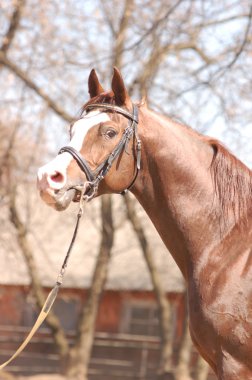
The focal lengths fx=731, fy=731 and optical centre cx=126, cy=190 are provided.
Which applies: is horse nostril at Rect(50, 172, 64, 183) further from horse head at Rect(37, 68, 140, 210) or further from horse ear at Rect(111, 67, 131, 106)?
horse ear at Rect(111, 67, 131, 106)

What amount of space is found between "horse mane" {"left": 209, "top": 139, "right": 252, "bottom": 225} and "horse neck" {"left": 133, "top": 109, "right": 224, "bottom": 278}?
0.05m

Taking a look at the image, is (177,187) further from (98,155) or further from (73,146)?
(73,146)

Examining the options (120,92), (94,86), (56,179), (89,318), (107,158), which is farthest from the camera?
(89,318)

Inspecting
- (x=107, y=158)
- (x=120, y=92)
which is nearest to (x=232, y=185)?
(x=107, y=158)

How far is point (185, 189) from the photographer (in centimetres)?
470

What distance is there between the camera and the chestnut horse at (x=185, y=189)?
4301 millimetres

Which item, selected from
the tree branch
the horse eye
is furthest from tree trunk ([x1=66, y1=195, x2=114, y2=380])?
the horse eye

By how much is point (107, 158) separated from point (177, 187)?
0.49 m

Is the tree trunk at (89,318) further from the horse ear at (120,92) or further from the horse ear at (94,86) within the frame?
the horse ear at (120,92)

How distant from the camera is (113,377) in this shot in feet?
61.9

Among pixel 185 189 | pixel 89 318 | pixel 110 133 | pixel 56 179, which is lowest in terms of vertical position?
pixel 56 179

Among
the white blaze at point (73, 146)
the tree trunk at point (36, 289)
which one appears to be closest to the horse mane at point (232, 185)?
the white blaze at point (73, 146)

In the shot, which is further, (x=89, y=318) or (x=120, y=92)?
(x=89, y=318)

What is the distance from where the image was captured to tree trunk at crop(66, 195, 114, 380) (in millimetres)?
14688
